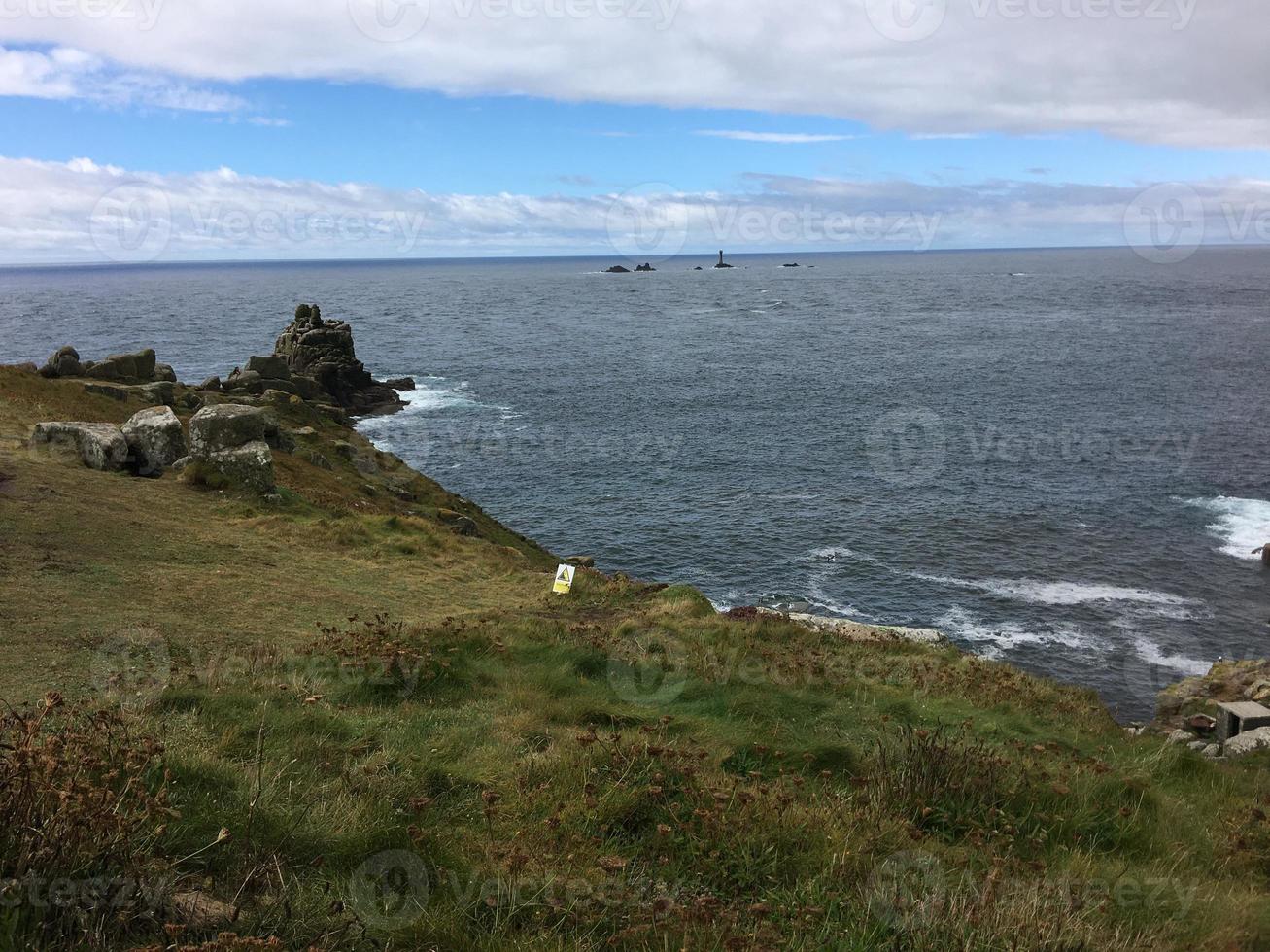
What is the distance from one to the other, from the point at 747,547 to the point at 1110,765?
3025cm

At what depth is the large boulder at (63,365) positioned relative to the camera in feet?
114

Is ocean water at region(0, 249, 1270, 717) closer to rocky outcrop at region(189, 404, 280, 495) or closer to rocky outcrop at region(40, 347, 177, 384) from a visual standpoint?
rocky outcrop at region(40, 347, 177, 384)

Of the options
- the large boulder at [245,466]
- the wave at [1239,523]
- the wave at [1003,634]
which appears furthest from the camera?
the wave at [1239,523]

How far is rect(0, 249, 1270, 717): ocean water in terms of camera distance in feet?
115

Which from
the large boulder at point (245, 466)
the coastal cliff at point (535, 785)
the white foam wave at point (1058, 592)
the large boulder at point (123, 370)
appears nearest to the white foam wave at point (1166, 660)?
the white foam wave at point (1058, 592)

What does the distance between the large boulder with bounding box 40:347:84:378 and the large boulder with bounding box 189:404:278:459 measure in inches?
584

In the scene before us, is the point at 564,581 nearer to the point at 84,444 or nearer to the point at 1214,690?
the point at 84,444

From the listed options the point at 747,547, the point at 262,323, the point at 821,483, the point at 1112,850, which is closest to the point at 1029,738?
the point at 1112,850

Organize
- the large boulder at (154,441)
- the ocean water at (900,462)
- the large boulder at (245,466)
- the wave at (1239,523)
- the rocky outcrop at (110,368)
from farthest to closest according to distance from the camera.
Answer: the wave at (1239,523) → the rocky outcrop at (110,368) → the ocean water at (900,462) → the large boulder at (154,441) → the large boulder at (245,466)

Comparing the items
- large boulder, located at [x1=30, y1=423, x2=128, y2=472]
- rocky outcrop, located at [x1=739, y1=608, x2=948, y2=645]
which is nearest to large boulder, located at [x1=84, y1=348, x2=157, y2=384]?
large boulder, located at [x1=30, y1=423, x2=128, y2=472]

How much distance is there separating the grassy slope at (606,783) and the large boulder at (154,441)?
7.58 metres

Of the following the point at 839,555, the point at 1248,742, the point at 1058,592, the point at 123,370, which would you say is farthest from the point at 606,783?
the point at 123,370

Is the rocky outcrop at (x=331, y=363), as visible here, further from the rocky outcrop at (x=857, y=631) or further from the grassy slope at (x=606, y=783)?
the grassy slope at (x=606, y=783)

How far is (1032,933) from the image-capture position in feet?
17.4
